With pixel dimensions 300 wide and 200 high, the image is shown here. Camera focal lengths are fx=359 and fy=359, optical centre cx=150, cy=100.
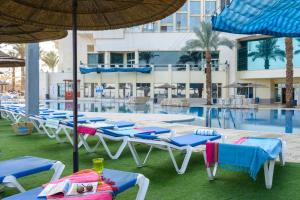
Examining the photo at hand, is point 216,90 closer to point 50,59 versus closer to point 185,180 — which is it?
point 50,59

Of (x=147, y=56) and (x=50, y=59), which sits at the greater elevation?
(x=50, y=59)

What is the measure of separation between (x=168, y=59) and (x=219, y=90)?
253 inches

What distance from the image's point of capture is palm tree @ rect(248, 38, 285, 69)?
30766 mm

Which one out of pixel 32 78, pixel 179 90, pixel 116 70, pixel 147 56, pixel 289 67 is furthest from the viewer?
pixel 147 56

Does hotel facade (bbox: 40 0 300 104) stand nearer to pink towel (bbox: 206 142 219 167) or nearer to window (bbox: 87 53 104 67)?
window (bbox: 87 53 104 67)

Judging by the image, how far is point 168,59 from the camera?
3806cm

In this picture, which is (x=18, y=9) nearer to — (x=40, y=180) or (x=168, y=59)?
(x=40, y=180)

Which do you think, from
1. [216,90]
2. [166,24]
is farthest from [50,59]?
[216,90]

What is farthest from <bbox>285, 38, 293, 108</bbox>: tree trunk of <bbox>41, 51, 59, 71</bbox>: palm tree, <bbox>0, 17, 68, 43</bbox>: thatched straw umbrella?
<bbox>41, 51, 59, 71</bbox>: palm tree

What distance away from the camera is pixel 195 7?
167 feet

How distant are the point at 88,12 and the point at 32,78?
6909 mm

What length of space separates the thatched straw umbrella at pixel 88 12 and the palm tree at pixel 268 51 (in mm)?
28765

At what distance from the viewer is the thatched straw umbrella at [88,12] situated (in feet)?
12.1

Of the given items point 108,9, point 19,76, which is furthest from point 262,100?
point 19,76
